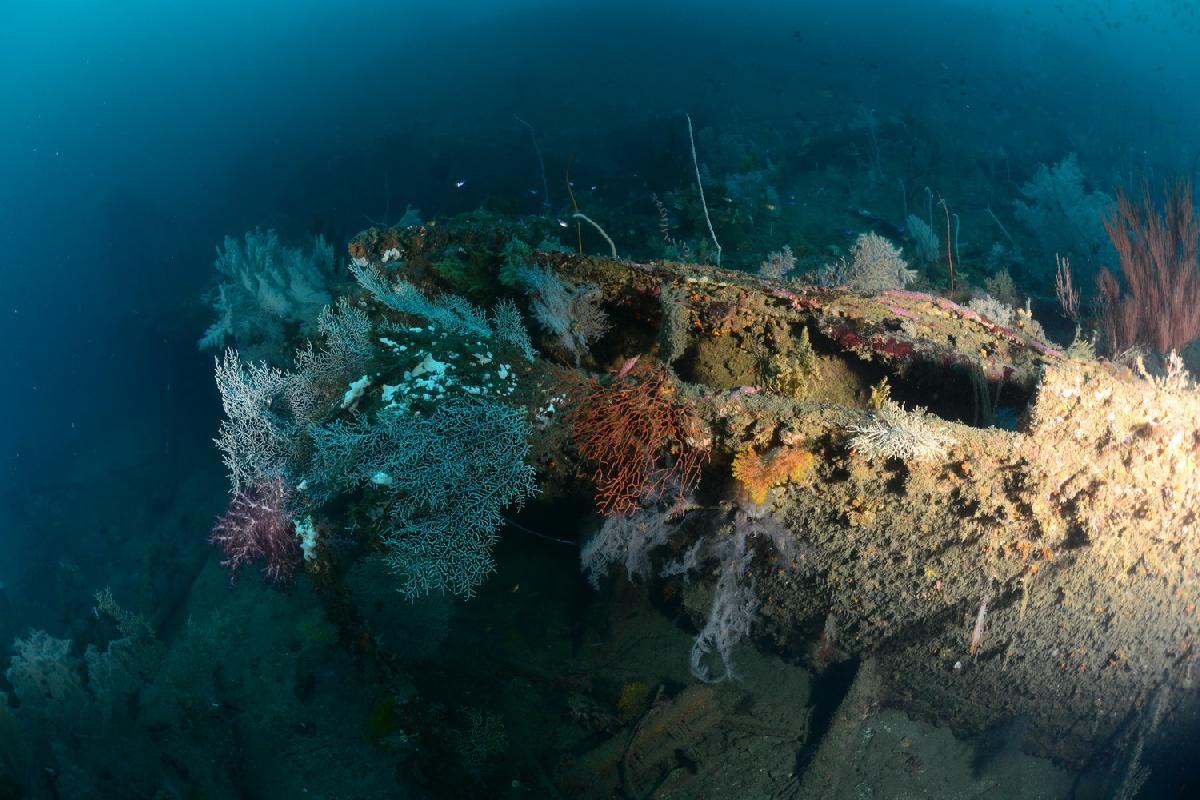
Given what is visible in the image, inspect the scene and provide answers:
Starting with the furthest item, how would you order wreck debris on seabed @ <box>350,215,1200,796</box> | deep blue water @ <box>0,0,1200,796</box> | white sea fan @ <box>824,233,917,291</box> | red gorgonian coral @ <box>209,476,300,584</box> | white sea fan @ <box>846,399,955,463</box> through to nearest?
1. deep blue water @ <box>0,0,1200,796</box>
2. white sea fan @ <box>824,233,917,291</box>
3. red gorgonian coral @ <box>209,476,300,584</box>
4. wreck debris on seabed @ <box>350,215,1200,796</box>
5. white sea fan @ <box>846,399,955,463</box>

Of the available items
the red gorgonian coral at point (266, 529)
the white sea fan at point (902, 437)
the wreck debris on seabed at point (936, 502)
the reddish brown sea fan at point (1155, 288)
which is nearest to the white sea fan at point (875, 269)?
the wreck debris on seabed at point (936, 502)

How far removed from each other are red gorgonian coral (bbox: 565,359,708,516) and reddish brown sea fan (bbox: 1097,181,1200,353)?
7.55 metres

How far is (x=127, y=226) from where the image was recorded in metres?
21.3

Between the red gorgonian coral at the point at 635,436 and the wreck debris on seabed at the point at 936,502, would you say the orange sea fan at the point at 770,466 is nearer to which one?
the wreck debris on seabed at the point at 936,502

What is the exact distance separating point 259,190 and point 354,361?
1850 cm

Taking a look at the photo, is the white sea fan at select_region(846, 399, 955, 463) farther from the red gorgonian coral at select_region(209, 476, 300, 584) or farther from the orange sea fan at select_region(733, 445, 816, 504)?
the red gorgonian coral at select_region(209, 476, 300, 584)

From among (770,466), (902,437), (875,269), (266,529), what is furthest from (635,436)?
(875,269)

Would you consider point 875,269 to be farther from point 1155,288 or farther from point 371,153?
point 371,153

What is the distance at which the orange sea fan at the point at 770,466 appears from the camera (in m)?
3.28

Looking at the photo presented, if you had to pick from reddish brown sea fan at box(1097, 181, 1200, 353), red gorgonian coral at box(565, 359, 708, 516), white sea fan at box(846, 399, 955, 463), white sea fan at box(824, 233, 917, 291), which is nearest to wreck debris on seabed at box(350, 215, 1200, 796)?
white sea fan at box(846, 399, 955, 463)

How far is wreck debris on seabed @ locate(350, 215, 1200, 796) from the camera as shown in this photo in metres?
3.23

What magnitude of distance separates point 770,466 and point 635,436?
32.5 inches

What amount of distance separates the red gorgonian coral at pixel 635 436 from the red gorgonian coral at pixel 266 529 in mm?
2496

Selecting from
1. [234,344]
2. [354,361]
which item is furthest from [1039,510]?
[234,344]
